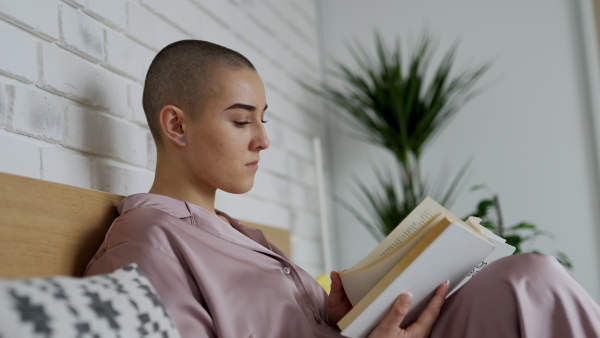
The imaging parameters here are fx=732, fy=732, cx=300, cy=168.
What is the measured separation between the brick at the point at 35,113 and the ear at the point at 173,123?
23 cm

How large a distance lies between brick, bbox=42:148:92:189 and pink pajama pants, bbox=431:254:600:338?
86cm

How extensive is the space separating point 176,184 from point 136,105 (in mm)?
362

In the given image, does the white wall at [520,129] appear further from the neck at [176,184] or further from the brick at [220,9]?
the neck at [176,184]

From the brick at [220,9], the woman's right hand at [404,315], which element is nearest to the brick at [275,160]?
the brick at [220,9]

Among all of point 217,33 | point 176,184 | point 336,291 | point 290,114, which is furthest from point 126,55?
point 290,114

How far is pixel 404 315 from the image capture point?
1323mm

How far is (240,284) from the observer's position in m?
1.49

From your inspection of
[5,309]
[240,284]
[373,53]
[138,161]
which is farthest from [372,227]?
[5,309]

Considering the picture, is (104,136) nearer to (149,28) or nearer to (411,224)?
(149,28)

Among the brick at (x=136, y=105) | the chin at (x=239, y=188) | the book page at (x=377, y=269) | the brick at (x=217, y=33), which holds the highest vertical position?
the brick at (x=217, y=33)

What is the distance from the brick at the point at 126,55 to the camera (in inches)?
73.5

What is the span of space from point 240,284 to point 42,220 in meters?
0.41

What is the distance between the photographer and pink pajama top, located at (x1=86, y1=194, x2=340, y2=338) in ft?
4.50

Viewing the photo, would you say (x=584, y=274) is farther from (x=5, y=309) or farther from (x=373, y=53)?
(x=5, y=309)
